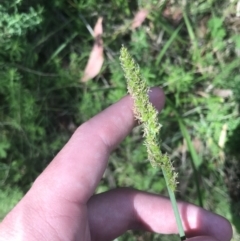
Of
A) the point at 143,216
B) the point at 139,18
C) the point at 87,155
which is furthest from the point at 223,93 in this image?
the point at 87,155

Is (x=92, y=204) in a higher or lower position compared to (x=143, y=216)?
higher

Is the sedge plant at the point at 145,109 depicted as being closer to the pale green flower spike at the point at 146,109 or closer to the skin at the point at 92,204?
the pale green flower spike at the point at 146,109

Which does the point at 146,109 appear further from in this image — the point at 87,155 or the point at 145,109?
the point at 87,155

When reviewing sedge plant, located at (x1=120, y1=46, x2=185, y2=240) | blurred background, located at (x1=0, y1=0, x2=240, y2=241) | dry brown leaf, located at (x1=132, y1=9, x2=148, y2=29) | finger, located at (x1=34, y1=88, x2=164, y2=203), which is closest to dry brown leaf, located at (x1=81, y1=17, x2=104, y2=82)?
blurred background, located at (x1=0, y1=0, x2=240, y2=241)

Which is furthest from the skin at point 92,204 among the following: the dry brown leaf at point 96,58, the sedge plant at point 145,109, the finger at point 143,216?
the dry brown leaf at point 96,58

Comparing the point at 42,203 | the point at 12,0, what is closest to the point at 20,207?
the point at 42,203

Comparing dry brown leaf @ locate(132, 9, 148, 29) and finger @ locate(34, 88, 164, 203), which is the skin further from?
dry brown leaf @ locate(132, 9, 148, 29)
